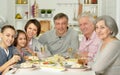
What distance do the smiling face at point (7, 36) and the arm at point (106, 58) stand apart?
2.66 ft

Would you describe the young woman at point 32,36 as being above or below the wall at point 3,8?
below

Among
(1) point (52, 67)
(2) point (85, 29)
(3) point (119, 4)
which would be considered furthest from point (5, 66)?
(3) point (119, 4)

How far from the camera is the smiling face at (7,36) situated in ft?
7.67

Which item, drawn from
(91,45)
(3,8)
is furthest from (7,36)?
(3,8)

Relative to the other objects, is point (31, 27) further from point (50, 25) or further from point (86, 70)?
point (50, 25)

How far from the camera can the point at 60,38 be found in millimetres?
3242

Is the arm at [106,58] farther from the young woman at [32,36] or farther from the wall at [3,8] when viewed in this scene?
the wall at [3,8]

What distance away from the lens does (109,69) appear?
6.91 feet

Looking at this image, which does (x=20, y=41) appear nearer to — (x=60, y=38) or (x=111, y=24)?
(x=60, y=38)

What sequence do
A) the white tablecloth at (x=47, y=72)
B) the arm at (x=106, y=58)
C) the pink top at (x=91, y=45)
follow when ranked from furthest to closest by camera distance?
1. the pink top at (x=91, y=45)
2. the arm at (x=106, y=58)
3. the white tablecloth at (x=47, y=72)

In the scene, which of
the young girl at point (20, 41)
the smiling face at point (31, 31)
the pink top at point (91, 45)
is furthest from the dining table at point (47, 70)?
the smiling face at point (31, 31)

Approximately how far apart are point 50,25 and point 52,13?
25cm

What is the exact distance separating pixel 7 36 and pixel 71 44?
1.05m

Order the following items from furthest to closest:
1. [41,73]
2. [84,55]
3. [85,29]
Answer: [85,29] < [84,55] < [41,73]
